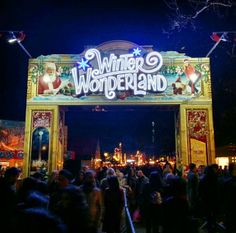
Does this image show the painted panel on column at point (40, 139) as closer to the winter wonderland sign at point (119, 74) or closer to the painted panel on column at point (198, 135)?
the winter wonderland sign at point (119, 74)

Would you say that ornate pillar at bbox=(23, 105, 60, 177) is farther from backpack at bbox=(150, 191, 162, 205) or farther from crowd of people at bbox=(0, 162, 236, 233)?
backpack at bbox=(150, 191, 162, 205)

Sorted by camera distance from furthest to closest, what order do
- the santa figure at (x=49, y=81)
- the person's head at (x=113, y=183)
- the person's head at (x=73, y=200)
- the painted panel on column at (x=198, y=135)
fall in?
1. the santa figure at (x=49, y=81)
2. the painted panel on column at (x=198, y=135)
3. the person's head at (x=113, y=183)
4. the person's head at (x=73, y=200)

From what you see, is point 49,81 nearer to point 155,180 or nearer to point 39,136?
point 39,136

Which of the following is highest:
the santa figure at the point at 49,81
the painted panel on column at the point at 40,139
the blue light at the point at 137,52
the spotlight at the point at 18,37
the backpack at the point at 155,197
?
the spotlight at the point at 18,37

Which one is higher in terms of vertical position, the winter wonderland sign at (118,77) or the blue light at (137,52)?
the blue light at (137,52)

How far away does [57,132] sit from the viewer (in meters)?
17.2

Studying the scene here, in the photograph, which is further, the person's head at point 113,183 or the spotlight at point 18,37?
the spotlight at point 18,37

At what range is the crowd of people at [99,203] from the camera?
7.24ft

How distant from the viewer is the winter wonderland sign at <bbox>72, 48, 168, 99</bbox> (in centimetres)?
1689

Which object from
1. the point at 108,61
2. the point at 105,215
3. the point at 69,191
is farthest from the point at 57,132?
the point at 69,191

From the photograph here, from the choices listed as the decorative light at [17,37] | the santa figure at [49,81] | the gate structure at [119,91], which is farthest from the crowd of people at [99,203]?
the decorative light at [17,37]

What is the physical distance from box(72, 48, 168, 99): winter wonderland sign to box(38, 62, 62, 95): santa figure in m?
0.99

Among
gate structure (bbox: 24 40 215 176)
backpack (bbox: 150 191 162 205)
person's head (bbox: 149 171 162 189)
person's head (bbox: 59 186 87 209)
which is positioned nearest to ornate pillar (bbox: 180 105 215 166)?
gate structure (bbox: 24 40 215 176)

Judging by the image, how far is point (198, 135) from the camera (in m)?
16.9
